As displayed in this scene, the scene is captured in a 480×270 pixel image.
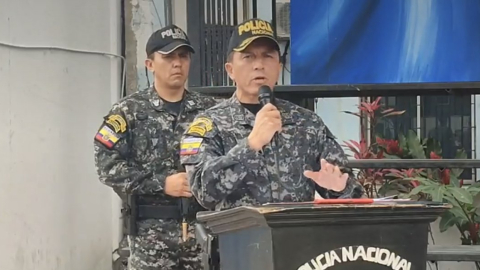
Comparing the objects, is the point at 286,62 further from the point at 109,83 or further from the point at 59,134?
the point at 59,134

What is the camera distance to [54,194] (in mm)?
6379

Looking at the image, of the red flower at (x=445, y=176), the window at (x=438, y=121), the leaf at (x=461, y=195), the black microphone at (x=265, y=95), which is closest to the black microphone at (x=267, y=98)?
the black microphone at (x=265, y=95)

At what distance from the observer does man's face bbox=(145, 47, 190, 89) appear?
159 inches

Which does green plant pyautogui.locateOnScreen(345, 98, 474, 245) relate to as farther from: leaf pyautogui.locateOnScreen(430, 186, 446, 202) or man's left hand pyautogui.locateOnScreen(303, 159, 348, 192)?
man's left hand pyautogui.locateOnScreen(303, 159, 348, 192)

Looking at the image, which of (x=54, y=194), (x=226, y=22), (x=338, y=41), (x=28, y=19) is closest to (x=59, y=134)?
(x=54, y=194)

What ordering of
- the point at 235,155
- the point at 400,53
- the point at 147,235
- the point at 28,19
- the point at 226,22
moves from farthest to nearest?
the point at 28,19, the point at 226,22, the point at 400,53, the point at 147,235, the point at 235,155

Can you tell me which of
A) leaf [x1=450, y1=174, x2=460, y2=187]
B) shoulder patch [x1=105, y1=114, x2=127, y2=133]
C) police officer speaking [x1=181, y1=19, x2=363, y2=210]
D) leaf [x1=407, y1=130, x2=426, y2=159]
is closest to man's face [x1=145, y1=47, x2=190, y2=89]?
shoulder patch [x1=105, y1=114, x2=127, y2=133]

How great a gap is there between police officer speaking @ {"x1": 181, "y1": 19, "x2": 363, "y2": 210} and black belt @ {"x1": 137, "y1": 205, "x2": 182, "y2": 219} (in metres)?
1.07

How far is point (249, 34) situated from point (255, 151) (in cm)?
55

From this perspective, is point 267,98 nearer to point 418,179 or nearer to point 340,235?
point 340,235

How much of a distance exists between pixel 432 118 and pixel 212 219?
5.28 m

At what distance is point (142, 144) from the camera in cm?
404

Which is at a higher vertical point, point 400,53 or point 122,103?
point 400,53

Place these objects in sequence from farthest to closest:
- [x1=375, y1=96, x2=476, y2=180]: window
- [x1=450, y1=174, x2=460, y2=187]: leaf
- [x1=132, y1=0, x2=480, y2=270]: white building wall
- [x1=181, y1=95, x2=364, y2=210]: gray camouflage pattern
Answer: [x1=375, y1=96, x2=476, y2=180]: window < [x1=132, y1=0, x2=480, y2=270]: white building wall < [x1=450, y1=174, x2=460, y2=187]: leaf < [x1=181, y1=95, x2=364, y2=210]: gray camouflage pattern
